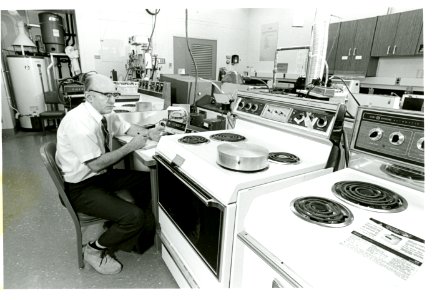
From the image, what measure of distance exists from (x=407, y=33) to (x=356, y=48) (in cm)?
99

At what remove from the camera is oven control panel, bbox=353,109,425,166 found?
98 cm

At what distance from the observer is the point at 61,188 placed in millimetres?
1467

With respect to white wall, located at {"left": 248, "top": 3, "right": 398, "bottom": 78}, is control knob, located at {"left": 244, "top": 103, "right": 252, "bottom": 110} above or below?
below

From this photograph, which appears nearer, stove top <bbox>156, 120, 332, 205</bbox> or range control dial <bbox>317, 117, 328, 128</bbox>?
stove top <bbox>156, 120, 332, 205</bbox>

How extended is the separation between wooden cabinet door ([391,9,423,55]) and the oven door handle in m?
5.18

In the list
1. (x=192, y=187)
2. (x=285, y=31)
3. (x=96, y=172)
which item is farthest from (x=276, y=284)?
(x=285, y=31)

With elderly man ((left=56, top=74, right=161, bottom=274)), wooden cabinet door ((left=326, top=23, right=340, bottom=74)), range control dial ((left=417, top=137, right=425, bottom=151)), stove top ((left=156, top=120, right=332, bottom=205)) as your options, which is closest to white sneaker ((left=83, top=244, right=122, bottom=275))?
elderly man ((left=56, top=74, right=161, bottom=274))

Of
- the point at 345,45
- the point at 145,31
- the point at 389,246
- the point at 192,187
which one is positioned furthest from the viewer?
the point at 145,31

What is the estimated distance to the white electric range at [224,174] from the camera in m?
1.05

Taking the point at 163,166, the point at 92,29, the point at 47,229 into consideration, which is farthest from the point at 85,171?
the point at 92,29

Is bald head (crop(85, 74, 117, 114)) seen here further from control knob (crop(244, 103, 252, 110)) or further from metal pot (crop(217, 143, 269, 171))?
metal pot (crop(217, 143, 269, 171))

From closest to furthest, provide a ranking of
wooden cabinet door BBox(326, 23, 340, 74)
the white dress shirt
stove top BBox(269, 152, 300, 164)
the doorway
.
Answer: stove top BBox(269, 152, 300, 164) → the white dress shirt → wooden cabinet door BBox(326, 23, 340, 74) → the doorway

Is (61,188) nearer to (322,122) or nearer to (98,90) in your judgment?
(98,90)

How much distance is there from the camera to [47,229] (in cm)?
219
